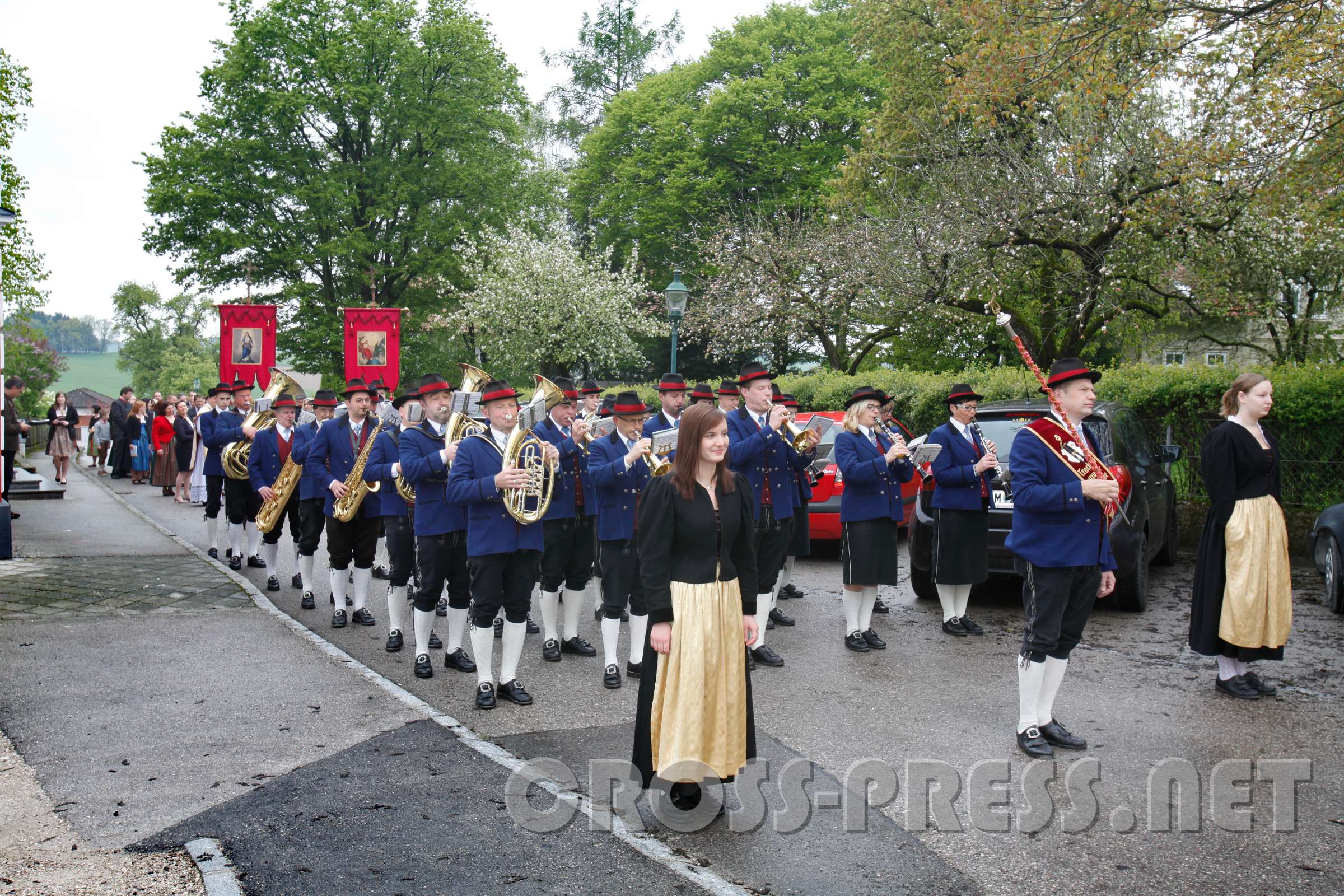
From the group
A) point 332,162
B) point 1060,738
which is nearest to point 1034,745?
point 1060,738

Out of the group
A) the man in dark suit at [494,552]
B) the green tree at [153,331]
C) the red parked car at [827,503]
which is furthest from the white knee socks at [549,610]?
the green tree at [153,331]

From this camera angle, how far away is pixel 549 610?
8.16 metres

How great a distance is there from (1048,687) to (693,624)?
2292 millimetres

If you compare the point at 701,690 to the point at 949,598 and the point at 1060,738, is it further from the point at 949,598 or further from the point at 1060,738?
the point at 949,598

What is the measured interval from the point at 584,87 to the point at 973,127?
32.6m

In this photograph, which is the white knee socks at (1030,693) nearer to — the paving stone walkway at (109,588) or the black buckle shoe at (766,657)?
the black buckle shoe at (766,657)

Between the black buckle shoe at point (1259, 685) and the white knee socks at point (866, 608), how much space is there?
257cm

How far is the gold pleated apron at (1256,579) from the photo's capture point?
6707 mm

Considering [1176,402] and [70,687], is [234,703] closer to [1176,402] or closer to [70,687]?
[70,687]

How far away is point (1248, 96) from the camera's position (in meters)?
12.0

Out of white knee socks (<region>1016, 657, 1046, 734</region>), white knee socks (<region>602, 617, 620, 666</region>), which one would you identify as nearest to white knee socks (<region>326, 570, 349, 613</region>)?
white knee socks (<region>602, 617, 620, 666</region>)

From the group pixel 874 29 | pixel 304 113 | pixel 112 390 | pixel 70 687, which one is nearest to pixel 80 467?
Result: pixel 304 113

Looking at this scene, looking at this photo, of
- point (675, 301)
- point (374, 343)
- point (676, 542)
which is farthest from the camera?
point (675, 301)

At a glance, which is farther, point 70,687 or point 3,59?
point 3,59
